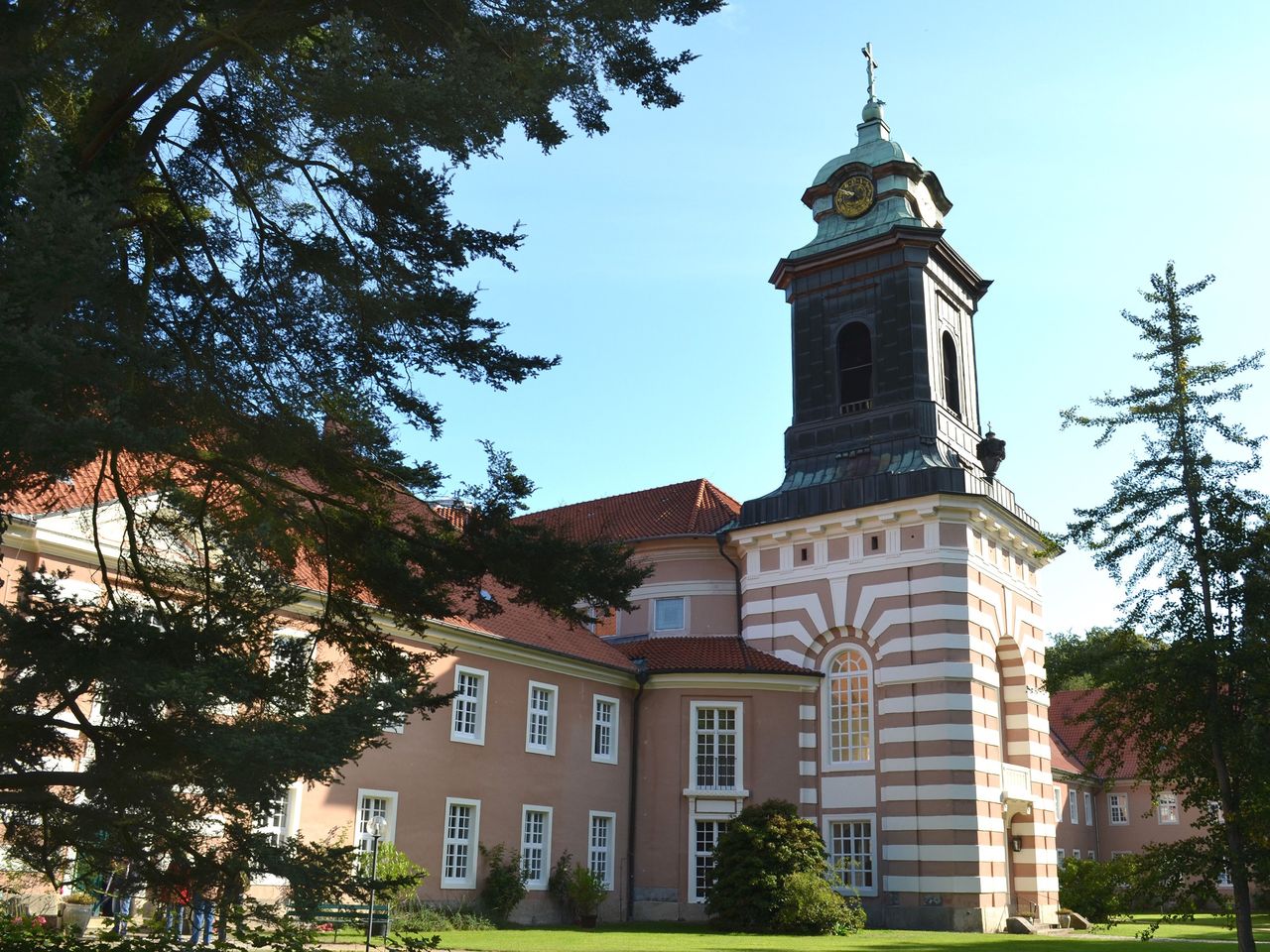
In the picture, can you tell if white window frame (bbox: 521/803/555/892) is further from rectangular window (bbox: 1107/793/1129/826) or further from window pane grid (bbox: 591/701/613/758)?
rectangular window (bbox: 1107/793/1129/826)

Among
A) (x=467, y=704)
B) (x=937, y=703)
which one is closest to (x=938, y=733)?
(x=937, y=703)

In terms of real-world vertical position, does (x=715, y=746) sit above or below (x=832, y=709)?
A: below

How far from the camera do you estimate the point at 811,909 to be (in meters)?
25.0

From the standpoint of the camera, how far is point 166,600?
11.2 meters

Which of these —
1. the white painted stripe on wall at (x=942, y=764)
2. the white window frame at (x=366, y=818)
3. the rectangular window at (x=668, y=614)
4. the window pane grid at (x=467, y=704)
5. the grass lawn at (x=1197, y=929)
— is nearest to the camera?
the white window frame at (x=366, y=818)

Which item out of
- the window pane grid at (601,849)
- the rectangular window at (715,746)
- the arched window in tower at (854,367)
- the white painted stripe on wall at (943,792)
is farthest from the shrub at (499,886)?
the arched window in tower at (854,367)

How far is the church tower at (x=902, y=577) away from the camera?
2791cm

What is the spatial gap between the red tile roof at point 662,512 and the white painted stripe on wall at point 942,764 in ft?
26.9

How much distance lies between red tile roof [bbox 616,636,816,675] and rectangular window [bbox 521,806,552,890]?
4968mm

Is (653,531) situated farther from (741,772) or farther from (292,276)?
(292,276)

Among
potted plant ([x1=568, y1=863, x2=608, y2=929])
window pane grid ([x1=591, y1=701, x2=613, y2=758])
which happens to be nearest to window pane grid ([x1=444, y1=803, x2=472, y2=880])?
potted plant ([x1=568, y1=863, x2=608, y2=929])

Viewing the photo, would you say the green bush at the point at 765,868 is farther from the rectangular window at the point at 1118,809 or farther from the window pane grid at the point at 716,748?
the rectangular window at the point at 1118,809

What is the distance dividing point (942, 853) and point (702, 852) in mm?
5766

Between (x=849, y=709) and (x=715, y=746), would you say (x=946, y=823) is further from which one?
(x=715, y=746)
